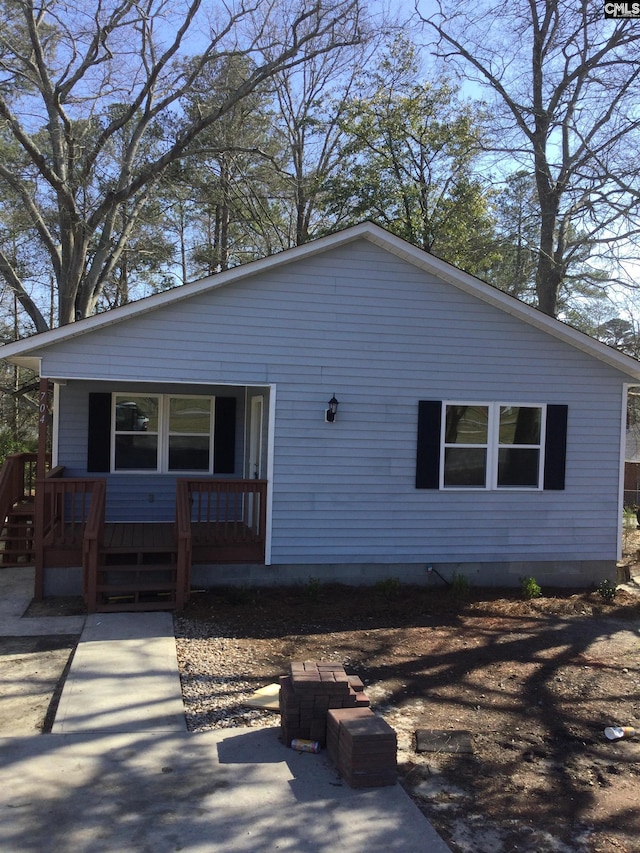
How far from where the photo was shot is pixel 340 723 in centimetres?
424

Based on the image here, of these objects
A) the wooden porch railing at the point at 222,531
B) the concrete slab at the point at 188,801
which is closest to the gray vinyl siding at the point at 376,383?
the wooden porch railing at the point at 222,531

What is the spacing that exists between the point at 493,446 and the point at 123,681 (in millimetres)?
5717

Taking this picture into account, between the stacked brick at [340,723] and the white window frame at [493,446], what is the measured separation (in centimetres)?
475

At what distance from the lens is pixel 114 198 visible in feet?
60.2

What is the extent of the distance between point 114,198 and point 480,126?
33.2 feet

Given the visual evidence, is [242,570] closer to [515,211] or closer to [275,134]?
[515,211]

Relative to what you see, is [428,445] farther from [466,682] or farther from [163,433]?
[163,433]

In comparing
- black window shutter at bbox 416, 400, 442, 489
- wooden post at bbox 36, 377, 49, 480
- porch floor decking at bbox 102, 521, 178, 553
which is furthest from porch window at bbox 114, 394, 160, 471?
black window shutter at bbox 416, 400, 442, 489

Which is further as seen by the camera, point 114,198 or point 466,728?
point 114,198

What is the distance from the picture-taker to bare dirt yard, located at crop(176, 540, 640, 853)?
3.89m

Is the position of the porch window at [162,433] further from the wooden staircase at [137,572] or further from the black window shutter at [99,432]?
the wooden staircase at [137,572]

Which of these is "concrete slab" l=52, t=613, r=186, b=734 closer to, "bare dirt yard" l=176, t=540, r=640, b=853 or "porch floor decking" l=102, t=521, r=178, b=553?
"bare dirt yard" l=176, t=540, r=640, b=853

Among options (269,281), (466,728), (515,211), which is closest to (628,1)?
(515,211)

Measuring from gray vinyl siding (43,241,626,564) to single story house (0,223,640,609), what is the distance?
2cm
